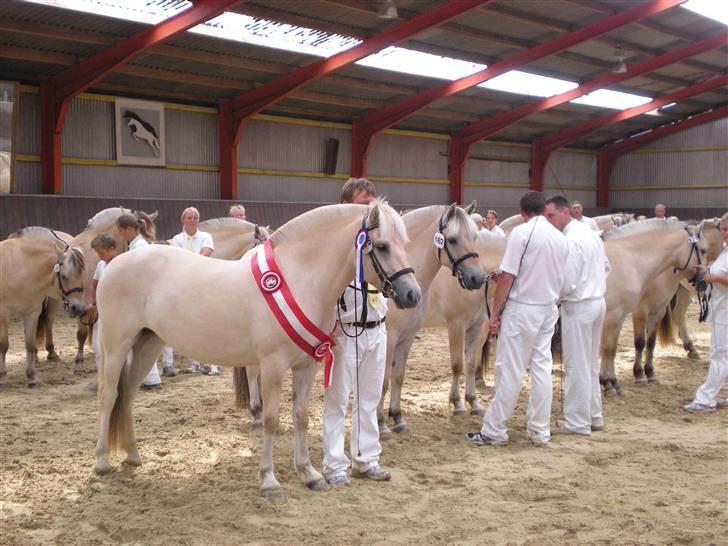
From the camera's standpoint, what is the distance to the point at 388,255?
4.02 m

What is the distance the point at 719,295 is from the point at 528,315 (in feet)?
8.01

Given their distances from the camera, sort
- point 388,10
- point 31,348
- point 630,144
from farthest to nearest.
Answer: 1. point 630,144
2. point 388,10
3. point 31,348

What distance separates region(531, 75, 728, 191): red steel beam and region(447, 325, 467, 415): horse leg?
19.8 meters

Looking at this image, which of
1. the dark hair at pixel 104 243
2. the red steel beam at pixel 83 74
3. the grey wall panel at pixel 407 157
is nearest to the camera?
the dark hair at pixel 104 243

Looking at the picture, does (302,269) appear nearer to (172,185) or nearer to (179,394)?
(179,394)

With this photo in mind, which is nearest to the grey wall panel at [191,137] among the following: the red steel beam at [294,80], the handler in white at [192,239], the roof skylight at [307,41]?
the red steel beam at [294,80]

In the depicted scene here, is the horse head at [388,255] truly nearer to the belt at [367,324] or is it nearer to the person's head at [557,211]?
the belt at [367,324]

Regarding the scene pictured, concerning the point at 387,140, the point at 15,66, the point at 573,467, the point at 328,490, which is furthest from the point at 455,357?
the point at 387,140

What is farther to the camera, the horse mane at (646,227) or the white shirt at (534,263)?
the horse mane at (646,227)

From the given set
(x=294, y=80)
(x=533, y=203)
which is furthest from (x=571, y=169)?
(x=533, y=203)

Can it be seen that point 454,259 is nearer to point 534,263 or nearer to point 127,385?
point 534,263

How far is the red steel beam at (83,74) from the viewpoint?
39.7ft

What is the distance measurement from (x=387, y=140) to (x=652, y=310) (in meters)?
13.7

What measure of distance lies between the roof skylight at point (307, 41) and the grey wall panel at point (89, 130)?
2785 millimetres
